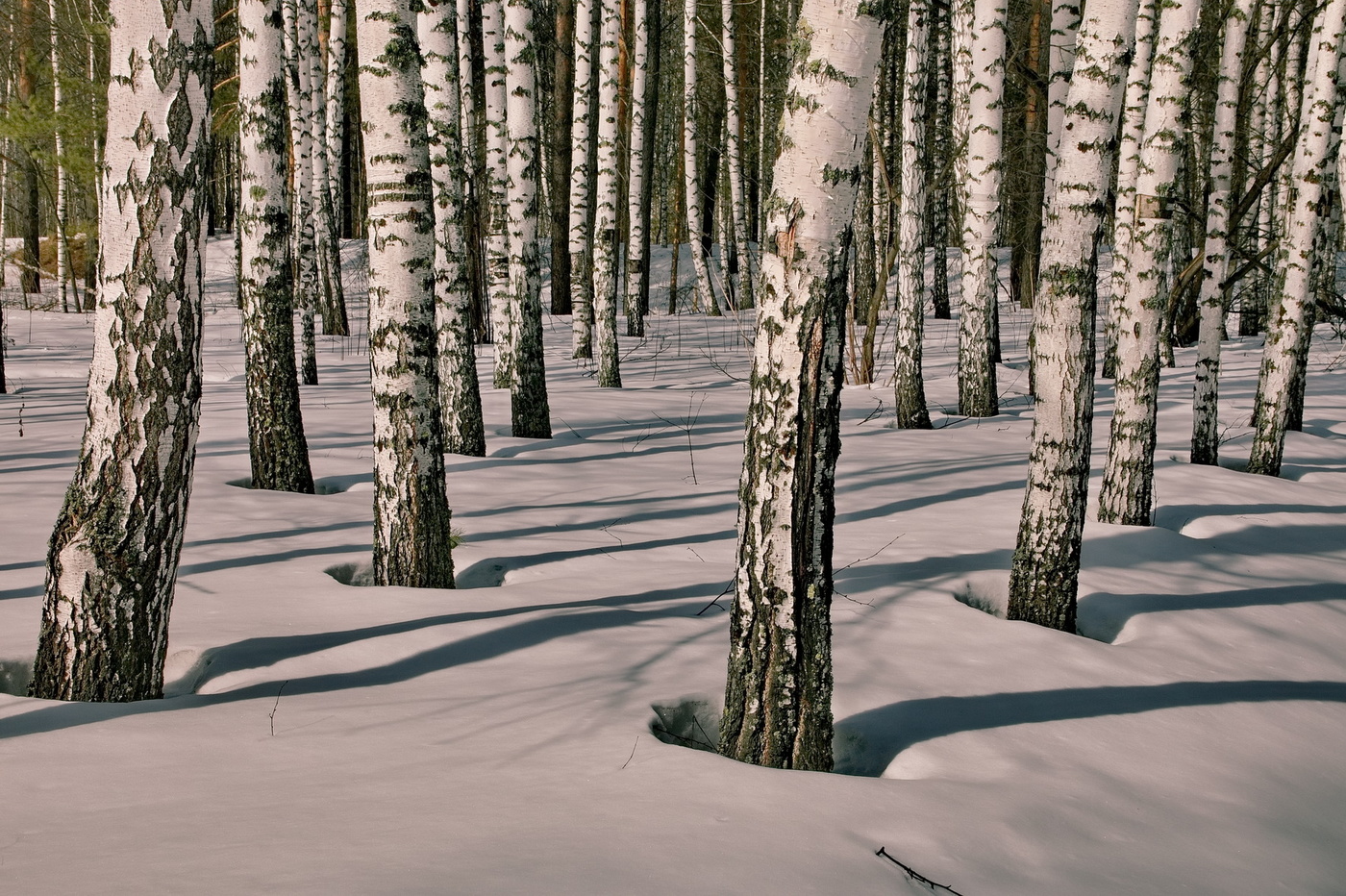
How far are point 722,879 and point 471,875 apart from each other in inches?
20.4

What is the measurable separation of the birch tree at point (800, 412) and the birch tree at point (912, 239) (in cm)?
681

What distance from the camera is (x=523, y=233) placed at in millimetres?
8508

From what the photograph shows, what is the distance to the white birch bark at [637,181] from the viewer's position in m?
13.5

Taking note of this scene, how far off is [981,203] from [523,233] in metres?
4.28

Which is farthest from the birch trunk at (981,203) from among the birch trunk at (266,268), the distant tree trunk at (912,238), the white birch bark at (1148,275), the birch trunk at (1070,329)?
the birch trunk at (266,268)

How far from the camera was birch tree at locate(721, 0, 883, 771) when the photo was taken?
2.63m

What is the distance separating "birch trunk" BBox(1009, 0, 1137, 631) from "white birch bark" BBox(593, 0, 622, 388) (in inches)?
257

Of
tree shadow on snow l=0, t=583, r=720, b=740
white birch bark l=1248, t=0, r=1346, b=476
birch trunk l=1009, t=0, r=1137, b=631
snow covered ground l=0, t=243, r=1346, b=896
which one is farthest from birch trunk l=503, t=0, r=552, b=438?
white birch bark l=1248, t=0, r=1346, b=476

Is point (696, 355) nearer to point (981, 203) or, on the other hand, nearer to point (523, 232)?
point (981, 203)

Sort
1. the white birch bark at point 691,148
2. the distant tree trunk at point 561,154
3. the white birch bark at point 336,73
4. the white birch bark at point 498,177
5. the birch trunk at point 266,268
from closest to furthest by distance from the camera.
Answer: the birch trunk at point 266,268, the white birch bark at point 498,177, the white birch bark at point 336,73, the white birch bark at point 691,148, the distant tree trunk at point 561,154

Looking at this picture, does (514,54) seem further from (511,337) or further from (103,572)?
(103,572)

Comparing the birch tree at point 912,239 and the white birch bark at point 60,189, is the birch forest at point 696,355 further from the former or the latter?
the white birch bark at point 60,189

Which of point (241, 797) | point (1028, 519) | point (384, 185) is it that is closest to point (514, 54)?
point (384, 185)

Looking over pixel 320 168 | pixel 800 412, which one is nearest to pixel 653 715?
pixel 800 412
